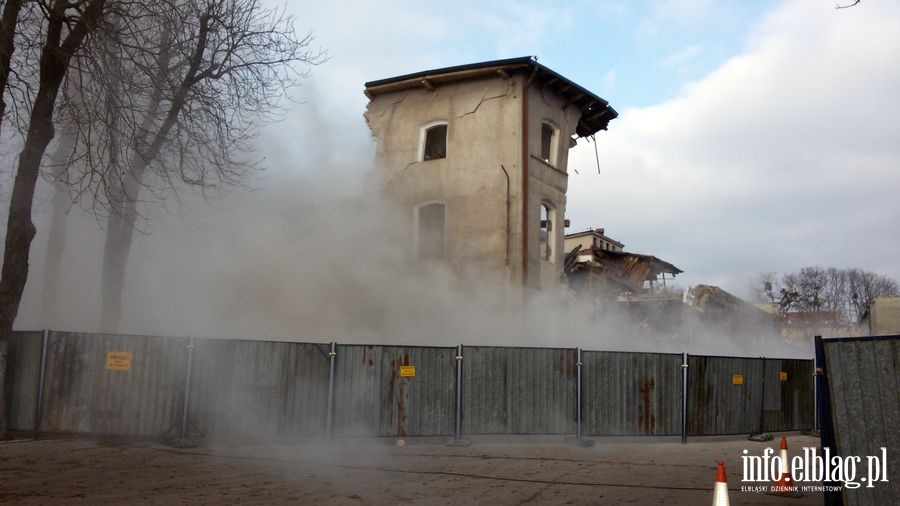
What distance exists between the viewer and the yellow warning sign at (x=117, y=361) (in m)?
10.6

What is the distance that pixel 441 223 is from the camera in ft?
66.0

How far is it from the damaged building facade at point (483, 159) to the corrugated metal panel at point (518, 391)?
6585 mm

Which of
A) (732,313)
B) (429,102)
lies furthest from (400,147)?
(732,313)

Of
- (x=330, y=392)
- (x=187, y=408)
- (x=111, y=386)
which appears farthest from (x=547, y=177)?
(x=111, y=386)

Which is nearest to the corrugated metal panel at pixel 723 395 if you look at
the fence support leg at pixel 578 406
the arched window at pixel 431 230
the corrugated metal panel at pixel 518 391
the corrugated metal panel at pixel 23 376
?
the fence support leg at pixel 578 406

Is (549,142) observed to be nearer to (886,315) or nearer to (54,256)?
(54,256)

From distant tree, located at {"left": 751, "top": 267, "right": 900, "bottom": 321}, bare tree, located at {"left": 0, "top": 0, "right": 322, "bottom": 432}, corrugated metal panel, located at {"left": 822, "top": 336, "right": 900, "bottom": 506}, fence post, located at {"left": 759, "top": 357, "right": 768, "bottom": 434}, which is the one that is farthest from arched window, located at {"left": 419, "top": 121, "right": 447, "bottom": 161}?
distant tree, located at {"left": 751, "top": 267, "right": 900, "bottom": 321}

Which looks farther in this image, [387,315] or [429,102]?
[429,102]

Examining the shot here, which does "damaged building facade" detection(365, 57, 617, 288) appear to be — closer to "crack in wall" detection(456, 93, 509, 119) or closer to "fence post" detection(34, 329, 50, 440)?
"crack in wall" detection(456, 93, 509, 119)

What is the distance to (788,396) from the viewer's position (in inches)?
542

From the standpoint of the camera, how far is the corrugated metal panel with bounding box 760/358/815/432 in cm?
1345

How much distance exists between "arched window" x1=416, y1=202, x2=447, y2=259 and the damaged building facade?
0.03 metres

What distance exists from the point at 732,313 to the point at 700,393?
66.8 feet

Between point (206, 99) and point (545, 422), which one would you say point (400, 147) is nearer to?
point (206, 99)
